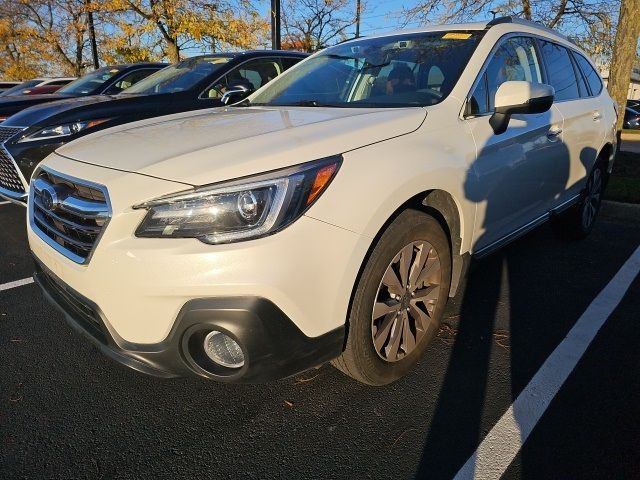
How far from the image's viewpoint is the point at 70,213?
1.97 metres

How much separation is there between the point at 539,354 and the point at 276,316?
1.66 metres

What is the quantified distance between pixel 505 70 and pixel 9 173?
4368mm

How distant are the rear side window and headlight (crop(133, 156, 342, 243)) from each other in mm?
3617

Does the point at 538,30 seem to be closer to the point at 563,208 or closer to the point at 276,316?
the point at 563,208

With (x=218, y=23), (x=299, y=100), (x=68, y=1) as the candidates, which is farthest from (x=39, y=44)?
(x=299, y=100)

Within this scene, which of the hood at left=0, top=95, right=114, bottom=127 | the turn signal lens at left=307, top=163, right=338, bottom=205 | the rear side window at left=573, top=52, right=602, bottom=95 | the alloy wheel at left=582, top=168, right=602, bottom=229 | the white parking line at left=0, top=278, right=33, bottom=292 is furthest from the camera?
the hood at left=0, top=95, right=114, bottom=127

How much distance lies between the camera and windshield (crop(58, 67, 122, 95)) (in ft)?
25.2

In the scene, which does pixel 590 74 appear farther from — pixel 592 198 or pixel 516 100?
pixel 516 100

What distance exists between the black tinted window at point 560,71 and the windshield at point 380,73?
95cm

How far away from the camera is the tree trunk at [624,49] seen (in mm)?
7084

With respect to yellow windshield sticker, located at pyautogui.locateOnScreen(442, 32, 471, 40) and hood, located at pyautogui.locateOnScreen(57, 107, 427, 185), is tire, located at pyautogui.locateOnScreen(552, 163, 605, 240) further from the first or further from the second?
hood, located at pyautogui.locateOnScreen(57, 107, 427, 185)

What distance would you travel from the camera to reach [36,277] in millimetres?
2404

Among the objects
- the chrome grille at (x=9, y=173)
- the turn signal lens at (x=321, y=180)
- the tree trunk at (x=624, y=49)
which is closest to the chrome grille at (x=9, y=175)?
the chrome grille at (x=9, y=173)

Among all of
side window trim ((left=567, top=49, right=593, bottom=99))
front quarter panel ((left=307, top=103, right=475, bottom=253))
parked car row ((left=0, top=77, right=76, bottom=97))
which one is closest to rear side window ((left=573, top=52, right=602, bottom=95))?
side window trim ((left=567, top=49, right=593, bottom=99))
